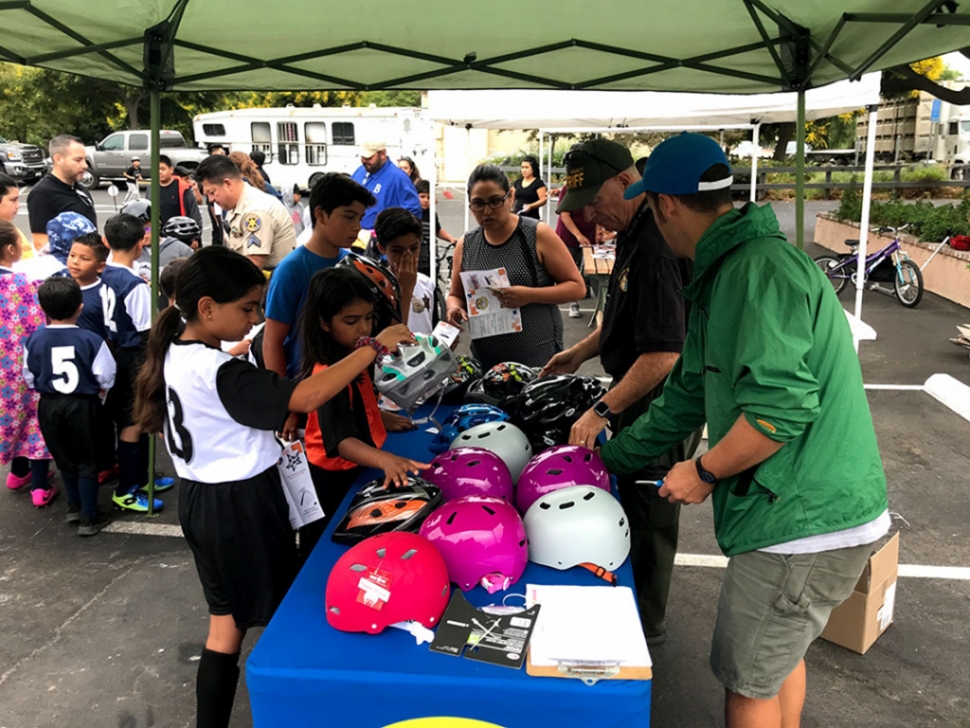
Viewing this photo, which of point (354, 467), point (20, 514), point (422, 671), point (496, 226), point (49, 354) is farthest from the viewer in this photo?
point (20, 514)

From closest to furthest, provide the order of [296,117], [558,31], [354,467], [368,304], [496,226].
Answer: [368,304] → [354,467] → [558,31] → [496,226] → [296,117]

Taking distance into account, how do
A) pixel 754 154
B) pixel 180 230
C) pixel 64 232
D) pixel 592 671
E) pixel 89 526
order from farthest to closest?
pixel 754 154
pixel 180 230
pixel 64 232
pixel 89 526
pixel 592 671

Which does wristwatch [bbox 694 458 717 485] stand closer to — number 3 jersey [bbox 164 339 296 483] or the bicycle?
number 3 jersey [bbox 164 339 296 483]

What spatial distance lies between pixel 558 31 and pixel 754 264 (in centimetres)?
224

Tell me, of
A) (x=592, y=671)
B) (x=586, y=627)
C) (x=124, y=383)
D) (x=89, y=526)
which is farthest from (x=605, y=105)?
(x=592, y=671)

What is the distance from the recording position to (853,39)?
11.4 ft

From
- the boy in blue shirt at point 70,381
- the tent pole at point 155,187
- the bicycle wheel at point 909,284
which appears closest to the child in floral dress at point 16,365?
the boy in blue shirt at point 70,381

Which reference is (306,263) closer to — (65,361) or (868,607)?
(65,361)

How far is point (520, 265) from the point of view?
4.22 metres

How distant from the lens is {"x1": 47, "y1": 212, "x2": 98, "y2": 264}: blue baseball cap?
5.72 metres

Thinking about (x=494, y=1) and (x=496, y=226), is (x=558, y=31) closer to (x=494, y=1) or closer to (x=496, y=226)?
(x=494, y=1)

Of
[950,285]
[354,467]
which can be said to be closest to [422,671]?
[354,467]

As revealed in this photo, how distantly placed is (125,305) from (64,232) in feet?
3.83

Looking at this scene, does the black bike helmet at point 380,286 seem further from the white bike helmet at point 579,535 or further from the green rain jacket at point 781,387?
the green rain jacket at point 781,387
